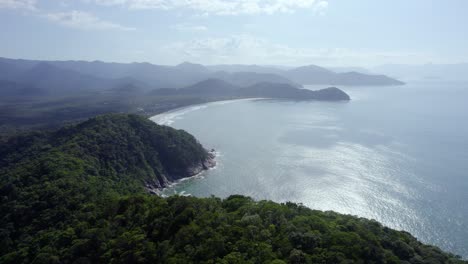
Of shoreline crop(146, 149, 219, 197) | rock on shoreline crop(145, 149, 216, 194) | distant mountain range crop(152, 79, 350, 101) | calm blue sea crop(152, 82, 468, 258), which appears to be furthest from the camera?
distant mountain range crop(152, 79, 350, 101)

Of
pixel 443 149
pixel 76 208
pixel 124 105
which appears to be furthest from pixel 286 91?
pixel 76 208

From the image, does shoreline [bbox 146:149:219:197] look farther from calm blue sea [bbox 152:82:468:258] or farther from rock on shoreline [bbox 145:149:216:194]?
calm blue sea [bbox 152:82:468:258]

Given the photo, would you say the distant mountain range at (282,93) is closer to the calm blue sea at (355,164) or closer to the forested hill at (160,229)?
the calm blue sea at (355,164)

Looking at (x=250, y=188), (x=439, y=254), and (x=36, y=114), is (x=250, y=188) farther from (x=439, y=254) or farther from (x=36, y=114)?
(x=36, y=114)

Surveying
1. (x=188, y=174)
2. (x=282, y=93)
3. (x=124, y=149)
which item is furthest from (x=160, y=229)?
(x=282, y=93)

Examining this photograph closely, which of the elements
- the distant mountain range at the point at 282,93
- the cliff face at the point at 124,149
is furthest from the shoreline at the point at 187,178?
the distant mountain range at the point at 282,93

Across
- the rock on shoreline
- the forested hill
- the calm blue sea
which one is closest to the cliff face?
the rock on shoreline
